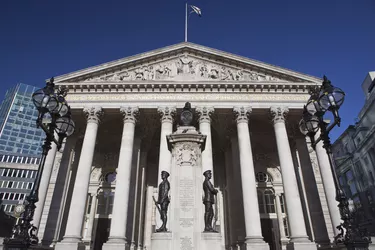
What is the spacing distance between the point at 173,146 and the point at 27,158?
7814 cm

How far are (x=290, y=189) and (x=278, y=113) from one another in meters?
6.38

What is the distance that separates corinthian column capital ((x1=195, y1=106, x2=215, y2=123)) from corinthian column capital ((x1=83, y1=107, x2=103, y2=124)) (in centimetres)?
839

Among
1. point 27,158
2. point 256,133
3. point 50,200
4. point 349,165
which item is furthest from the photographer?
point 27,158

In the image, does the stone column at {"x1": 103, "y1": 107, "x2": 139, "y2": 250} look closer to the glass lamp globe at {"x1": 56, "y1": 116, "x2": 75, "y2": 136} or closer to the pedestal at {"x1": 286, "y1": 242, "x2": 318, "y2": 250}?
the glass lamp globe at {"x1": 56, "y1": 116, "x2": 75, "y2": 136}

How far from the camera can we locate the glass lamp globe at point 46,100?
31.2ft

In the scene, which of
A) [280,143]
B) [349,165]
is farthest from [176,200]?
[349,165]

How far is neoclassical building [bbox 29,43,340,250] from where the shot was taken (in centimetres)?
1972

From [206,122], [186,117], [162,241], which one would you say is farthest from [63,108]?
[206,122]

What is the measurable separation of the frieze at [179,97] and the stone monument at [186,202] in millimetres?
13117

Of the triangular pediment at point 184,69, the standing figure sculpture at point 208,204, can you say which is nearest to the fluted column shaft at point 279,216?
the triangular pediment at point 184,69

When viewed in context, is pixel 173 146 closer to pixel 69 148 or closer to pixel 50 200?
pixel 69 148

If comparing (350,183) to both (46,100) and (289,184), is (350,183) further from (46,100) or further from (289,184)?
(46,100)

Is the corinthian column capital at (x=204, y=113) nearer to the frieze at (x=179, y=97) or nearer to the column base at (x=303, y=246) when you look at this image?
the frieze at (x=179, y=97)

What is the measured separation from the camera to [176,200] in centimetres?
885
